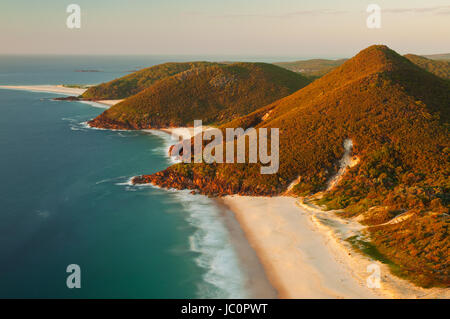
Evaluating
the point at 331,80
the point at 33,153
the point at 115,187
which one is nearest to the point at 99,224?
the point at 115,187

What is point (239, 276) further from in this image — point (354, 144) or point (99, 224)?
point (354, 144)

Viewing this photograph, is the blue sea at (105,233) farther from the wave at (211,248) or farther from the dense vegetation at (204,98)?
the dense vegetation at (204,98)

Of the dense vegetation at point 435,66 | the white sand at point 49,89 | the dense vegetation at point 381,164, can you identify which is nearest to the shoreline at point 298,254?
the dense vegetation at point 381,164

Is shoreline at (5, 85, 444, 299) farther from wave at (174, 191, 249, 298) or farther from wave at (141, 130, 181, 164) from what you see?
wave at (141, 130, 181, 164)

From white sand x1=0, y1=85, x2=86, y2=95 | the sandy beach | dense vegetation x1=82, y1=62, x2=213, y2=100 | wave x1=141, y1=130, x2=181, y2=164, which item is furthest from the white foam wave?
wave x1=141, y1=130, x2=181, y2=164

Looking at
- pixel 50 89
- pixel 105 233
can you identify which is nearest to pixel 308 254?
pixel 105 233

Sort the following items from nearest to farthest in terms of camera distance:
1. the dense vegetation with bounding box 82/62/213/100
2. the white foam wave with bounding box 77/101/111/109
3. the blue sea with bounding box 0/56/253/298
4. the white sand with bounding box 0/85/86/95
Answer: the blue sea with bounding box 0/56/253/298
the white foam wave with bounding box 77/101/111/109
the dense vegetation with bounding box 82/62/213/100
the white sand with bounding box 0/85/86/95
